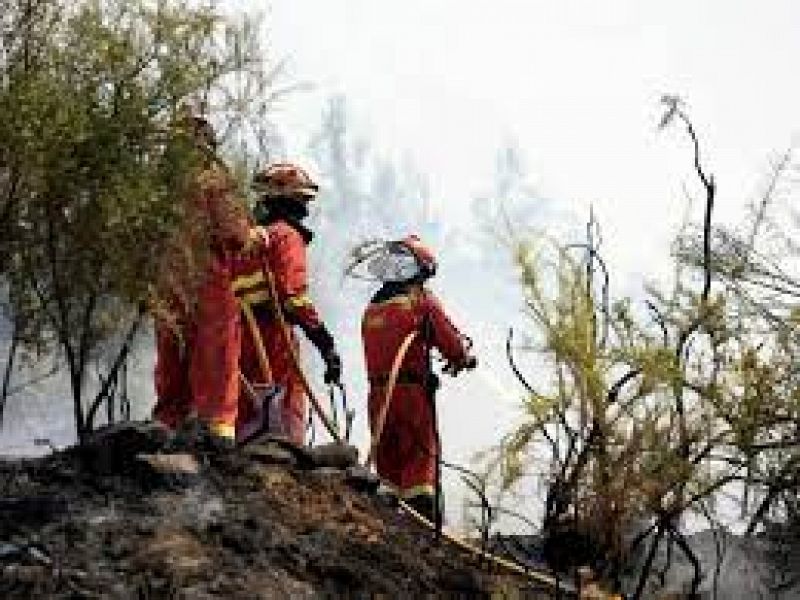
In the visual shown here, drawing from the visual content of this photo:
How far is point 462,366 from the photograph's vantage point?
845 centimetres

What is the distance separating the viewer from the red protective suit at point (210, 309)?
7.16 meters

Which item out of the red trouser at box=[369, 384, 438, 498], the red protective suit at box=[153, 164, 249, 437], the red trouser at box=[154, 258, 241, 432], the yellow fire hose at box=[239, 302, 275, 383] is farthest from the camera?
the red trouser at box=[369, 384, 438, 498]

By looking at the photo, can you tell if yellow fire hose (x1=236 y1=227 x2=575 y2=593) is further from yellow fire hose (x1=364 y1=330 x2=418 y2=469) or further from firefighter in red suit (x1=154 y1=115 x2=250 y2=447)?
firefighter in red suit (x1=154 y1=115 x2=250 y2=447)

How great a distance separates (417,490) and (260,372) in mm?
1170

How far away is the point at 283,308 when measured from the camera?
7.90m

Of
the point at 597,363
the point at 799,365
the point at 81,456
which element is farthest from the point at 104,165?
the point at 799,365

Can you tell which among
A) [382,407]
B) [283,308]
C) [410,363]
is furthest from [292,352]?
[410,363]

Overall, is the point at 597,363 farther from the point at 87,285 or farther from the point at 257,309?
the point at 87,285

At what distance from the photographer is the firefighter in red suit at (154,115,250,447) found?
7.00 m

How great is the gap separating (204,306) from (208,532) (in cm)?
207

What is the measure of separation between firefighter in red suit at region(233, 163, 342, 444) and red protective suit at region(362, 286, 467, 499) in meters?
0.59

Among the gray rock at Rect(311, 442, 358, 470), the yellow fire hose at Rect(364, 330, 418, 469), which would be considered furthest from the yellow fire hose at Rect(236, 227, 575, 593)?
the gray rock at Rect(311, 442, 358, 470)

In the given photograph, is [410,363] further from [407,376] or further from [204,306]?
[204,306]

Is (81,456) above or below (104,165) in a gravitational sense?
below
